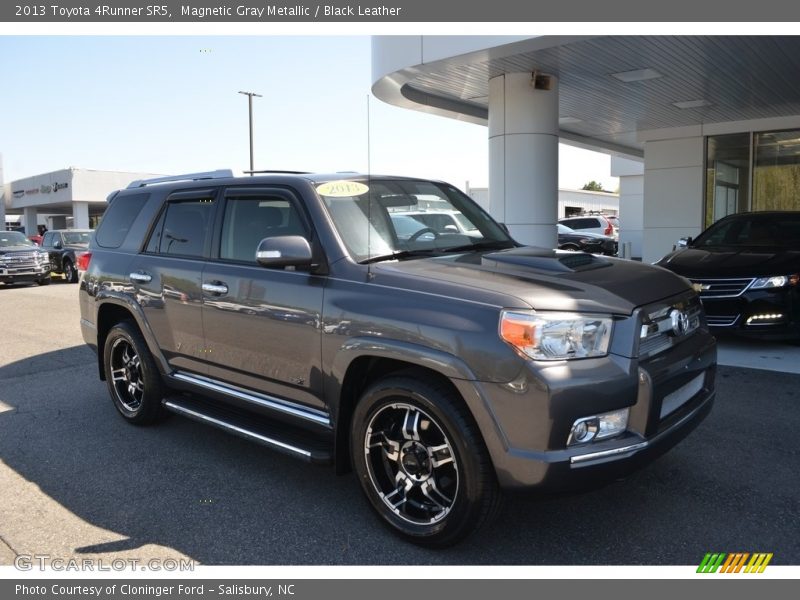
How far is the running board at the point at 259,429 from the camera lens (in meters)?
3.65

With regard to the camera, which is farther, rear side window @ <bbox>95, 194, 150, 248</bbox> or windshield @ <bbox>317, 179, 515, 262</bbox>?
rear side window @ <bbox>95, 194, 150, 248</bbox>

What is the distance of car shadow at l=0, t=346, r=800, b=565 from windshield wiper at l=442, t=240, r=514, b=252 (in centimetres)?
158

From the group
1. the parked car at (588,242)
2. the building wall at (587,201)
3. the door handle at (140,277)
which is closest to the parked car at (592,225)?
the parked car at (588,242)

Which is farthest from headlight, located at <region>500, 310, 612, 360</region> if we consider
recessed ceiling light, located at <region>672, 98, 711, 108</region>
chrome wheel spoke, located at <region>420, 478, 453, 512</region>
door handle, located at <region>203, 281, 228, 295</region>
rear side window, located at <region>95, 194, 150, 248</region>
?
recessed ceiling light, located at <region>672, 98, 711, 108</region>

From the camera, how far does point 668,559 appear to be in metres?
3.18

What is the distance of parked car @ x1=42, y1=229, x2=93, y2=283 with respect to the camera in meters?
21.2

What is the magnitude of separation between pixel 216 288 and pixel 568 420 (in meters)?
2.51

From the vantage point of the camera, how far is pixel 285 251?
11.9 feet

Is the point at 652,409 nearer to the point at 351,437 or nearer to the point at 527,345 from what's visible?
the point at 527,345

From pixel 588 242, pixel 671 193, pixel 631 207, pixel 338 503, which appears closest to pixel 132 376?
pixel 338 503

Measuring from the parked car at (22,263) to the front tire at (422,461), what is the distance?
19.5 m

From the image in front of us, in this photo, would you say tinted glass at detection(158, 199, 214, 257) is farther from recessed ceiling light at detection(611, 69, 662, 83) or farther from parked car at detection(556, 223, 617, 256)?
parked car at detection(556, 223, 617, 256)

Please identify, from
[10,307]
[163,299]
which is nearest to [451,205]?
[163,299]

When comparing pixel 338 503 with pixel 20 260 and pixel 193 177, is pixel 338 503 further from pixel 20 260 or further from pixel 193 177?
pixel 20 260
